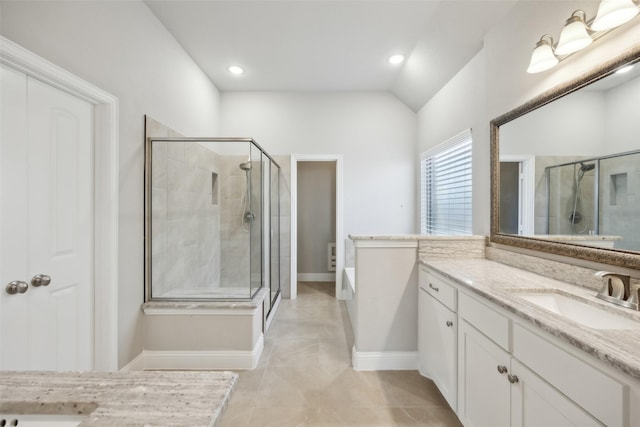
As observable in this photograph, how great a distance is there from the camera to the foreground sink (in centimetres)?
59

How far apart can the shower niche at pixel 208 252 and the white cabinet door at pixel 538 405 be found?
1736 millimetres

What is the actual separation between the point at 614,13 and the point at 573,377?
4.74 feet

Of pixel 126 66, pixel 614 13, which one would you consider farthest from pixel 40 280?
pixel 614 13

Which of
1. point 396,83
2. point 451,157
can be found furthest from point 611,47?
point 396,83

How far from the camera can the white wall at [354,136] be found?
3805 mm

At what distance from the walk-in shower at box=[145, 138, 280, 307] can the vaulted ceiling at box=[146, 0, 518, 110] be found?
0.99 m

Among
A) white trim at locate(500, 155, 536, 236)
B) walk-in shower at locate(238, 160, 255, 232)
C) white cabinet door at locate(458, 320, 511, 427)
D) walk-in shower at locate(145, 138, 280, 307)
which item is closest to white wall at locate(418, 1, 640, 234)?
white trim at locate(500, 155, 536, 236)

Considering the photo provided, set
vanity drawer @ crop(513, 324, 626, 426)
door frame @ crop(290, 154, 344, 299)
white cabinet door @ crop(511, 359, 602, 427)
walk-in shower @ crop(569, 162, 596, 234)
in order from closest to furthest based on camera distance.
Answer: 1. vanity drawer @ crop(513, 324, 626, 426)
2. white cabinet door @ crop(511, 359, 602, 427)
3. walk-in shower @ crop(569, 162, 596, 234)
4. door frame @ crop(290, 154, 344, 299)

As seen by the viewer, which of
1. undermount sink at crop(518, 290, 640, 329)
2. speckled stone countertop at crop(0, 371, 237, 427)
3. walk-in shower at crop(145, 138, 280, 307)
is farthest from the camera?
walk-in shower at crop(145, 138, 280, 307)

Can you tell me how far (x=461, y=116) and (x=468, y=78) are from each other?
328mm

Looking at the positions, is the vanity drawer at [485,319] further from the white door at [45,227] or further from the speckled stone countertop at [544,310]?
the white door at [45,227]

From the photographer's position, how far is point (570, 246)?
143cm

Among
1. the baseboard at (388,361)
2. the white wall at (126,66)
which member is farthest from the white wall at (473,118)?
the white wall at (126,66)

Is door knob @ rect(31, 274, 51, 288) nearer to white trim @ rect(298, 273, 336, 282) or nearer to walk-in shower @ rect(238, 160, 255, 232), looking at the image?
walk-in shower @ rect(238, 160, 255, 232)
